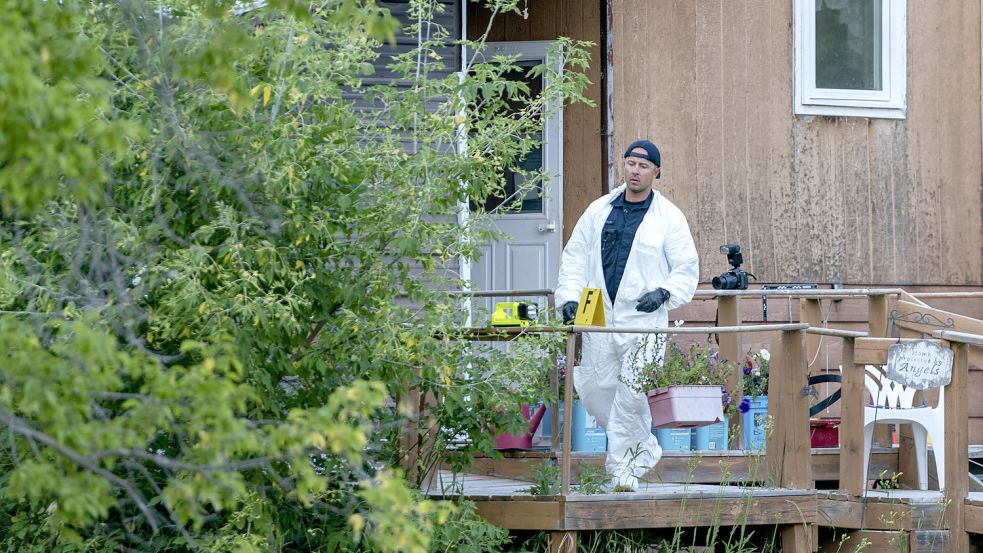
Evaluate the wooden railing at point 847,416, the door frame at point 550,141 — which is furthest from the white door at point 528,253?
the wooden railing at point 847,416

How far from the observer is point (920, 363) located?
6.98 metres

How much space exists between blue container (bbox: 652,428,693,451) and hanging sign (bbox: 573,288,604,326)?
5.77ft

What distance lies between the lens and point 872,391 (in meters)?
8.71

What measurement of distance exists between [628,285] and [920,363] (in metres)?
1.55

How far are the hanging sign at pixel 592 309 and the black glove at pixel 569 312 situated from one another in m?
0.33

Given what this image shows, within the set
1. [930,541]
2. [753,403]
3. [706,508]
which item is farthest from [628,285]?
[930,541]

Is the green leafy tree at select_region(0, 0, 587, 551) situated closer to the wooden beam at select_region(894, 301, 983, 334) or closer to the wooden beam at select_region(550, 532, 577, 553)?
the wooden beam at select_region(550, 532, 577, 553)

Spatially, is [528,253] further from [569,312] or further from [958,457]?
[958,457]

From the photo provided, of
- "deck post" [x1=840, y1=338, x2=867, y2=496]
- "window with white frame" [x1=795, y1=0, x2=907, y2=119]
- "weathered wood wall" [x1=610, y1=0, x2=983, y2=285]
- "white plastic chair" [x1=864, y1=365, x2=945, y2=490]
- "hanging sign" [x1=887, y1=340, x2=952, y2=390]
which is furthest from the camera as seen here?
"window with white frame" [x1=795, y1=0, x2=907, y2=119]

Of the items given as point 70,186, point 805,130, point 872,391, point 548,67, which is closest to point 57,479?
point 70,186

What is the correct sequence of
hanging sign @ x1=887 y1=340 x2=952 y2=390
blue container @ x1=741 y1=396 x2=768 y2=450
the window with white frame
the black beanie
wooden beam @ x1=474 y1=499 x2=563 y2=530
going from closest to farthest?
wooden beam @ x1=474 y1=499 x2=563 y2=530 < hanging sign @ x1=887 y1=340 x2=952 y2=390 < the black beanie < blue container @ x1=741 y1=396 x2=768 y2=450 < the window with white frame

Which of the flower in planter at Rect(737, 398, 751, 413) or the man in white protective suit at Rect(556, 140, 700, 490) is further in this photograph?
the flower in planter at Rect(737, 398, 751, 413)

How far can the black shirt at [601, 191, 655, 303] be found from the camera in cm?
738

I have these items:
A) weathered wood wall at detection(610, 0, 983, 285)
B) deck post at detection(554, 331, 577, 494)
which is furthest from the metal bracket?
deck post at detection(554, 331, 577, 494)
